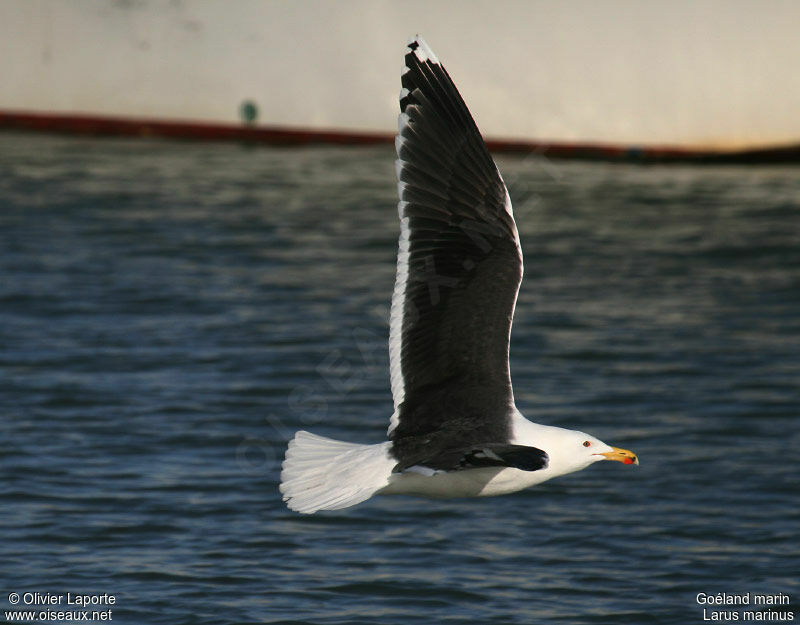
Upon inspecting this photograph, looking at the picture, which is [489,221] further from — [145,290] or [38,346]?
[145,290]

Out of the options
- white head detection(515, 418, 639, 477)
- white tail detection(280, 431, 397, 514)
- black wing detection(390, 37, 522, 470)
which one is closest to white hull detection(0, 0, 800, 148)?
black wing detection(390, 37, 522, 470)

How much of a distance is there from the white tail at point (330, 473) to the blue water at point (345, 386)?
0.79 metres

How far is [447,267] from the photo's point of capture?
636 centimetres

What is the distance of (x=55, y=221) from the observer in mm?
14398

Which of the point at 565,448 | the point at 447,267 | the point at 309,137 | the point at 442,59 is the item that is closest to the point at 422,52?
the point at 447,267

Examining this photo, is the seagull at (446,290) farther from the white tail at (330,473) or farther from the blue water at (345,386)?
the blue water at (345,386)

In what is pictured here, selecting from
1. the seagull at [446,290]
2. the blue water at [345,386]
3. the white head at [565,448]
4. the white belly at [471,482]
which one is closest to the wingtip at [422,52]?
the seagull at [446,290]

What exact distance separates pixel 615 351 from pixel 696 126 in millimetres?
5996

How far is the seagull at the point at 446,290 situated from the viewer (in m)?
6.26

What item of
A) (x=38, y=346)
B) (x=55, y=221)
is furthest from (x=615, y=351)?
(x=55, y=221)

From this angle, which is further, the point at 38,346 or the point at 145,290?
the point at 145,290

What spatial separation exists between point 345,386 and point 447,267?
4071mm

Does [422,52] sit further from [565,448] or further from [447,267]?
[565,448]

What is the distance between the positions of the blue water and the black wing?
1081 millimetres
